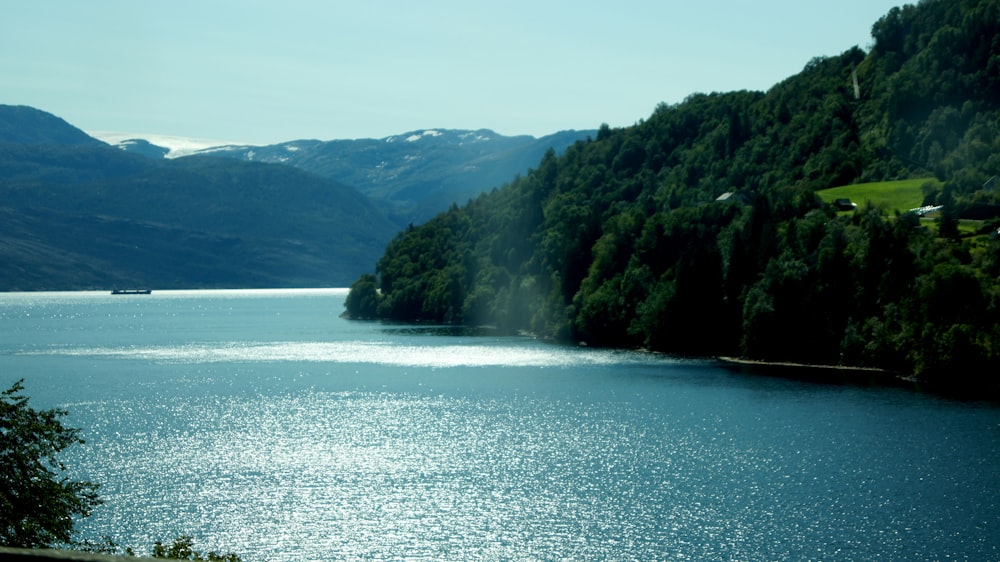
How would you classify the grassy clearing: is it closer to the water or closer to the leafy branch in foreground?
the water

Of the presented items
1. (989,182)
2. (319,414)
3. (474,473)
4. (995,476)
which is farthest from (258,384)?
(989,182)

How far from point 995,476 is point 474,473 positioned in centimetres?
3617

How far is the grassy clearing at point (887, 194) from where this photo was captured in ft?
568

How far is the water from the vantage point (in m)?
60.4

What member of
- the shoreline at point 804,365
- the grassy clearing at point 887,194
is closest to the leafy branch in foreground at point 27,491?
the shoreline at point 804,365

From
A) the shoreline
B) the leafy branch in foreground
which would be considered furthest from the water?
the leafy branch in foreground

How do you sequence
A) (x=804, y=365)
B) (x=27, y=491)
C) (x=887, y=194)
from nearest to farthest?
(x=27, y=491), (x=804, y=365), (x=887, y=194)

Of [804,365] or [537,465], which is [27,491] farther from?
[804,365]

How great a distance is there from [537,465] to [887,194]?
123799mm

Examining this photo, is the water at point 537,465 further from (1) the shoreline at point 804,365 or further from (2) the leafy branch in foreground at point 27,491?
(2) the leafy branch in foreground at point 27,491

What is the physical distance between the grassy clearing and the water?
55.6 metres

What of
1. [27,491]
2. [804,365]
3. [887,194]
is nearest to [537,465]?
[27,491]

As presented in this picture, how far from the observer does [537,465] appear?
81.4 metres

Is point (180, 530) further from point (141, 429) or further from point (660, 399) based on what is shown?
point (660, 399)
